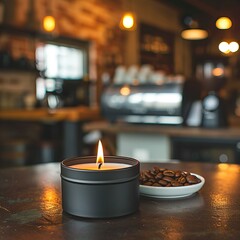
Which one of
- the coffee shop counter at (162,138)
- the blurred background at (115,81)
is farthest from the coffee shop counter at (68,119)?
the coffee shop counter at (162,138)

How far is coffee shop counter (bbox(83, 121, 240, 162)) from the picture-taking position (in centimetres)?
290

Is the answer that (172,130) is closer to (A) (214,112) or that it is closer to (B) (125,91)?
(A) (214,112)

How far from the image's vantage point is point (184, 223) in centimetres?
75

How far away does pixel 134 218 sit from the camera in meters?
0.78

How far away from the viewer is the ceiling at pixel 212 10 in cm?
806

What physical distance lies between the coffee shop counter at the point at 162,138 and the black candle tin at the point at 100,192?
2181 mm

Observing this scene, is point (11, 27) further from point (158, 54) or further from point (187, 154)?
point (158, 54)

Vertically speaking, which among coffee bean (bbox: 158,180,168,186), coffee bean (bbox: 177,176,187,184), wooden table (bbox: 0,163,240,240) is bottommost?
wooden table (bbox: 0,163,240,240)

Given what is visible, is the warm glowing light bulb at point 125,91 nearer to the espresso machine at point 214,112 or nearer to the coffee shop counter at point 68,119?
the espresso machine at point 214,112

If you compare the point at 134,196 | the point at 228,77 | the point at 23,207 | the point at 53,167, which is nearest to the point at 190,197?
the point at 134,196

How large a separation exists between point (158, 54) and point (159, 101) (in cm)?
639

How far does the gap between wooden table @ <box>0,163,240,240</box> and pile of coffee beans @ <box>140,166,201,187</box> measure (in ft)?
0.12

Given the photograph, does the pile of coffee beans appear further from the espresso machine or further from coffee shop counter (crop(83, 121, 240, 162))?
the espresso machine

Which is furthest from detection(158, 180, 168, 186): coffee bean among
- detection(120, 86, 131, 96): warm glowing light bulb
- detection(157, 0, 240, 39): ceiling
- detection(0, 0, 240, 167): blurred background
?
detection(157, 0, 240, 39): ceiling
